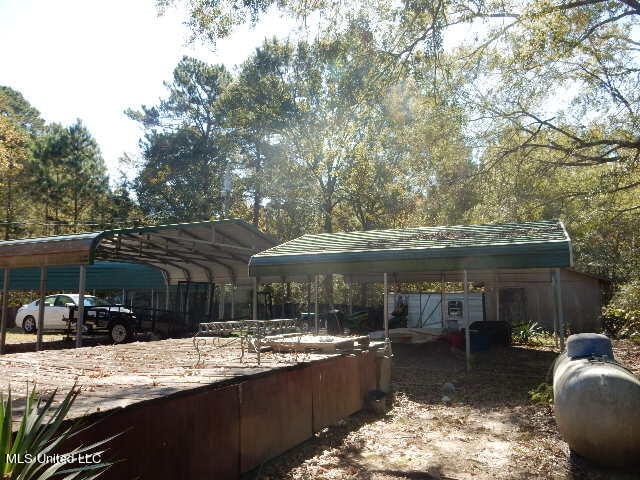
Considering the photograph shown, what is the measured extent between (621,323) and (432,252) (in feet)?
42.7

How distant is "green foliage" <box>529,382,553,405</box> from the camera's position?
9727mm

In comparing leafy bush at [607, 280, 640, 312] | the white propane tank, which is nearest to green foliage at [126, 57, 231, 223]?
leafy bush at [607, 280, 640, 312]

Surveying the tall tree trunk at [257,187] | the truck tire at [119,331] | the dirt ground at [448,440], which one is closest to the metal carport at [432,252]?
the dirt ground at [448,440]

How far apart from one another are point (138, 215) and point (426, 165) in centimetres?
2826

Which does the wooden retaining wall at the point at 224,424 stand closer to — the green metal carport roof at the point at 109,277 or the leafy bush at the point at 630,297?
the leafy bush at the point at 630,297

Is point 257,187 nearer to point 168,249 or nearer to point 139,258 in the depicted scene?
point 139,258

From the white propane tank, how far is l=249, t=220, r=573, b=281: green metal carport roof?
19.3 ft

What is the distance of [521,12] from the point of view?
1402cm

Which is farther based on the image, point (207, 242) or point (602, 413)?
point (207, 242)

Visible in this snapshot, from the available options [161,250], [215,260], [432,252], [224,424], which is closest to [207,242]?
[161,250]

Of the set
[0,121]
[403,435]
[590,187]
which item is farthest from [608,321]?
[0,121]

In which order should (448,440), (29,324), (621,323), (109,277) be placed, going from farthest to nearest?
(109,277), (29,324), (621,323), (448,440)

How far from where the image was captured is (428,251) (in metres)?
13.6

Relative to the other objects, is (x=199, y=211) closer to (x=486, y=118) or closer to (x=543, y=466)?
(x=486, y=118)
